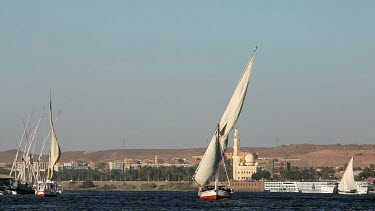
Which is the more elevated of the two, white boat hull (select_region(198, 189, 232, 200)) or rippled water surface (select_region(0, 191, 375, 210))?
white boat hull (select_region(198, 189, 232, 200))

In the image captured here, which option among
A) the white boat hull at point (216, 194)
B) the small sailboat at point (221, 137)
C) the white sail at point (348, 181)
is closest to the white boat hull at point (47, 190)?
the white boat hull at point (216, 194)

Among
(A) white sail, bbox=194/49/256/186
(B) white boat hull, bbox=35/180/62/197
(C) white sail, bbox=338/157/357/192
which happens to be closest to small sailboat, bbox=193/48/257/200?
(A) white sail, bbox=194/49/256/186

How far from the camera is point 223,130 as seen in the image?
338 feet

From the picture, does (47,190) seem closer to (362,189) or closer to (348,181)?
(348,181)

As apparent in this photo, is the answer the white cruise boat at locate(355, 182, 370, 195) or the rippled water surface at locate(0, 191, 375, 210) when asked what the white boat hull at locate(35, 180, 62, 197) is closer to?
the rippled water surface at locate(0, 191, 375, 210)

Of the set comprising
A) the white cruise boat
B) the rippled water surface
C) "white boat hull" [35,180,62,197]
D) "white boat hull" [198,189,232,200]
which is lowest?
the rippled water surface

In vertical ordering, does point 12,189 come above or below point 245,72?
below

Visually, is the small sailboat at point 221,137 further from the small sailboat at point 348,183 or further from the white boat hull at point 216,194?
the small sailboat at point 348,183

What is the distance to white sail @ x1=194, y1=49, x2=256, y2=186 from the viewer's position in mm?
99688

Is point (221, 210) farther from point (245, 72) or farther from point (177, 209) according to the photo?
point (245, 72)

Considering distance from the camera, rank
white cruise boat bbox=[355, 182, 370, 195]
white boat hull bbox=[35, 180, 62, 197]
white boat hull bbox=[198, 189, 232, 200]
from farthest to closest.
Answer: white cruise boat bbox=[355, 182, 370, 195] < white boat hull bbox=[35, 180, 62, 197] < white boat hull bbox=[198, 189, 232, 200]

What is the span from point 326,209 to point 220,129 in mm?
14676

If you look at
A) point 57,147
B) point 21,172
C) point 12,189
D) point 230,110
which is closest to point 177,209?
point 230,110

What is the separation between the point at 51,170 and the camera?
134250 millimetres
